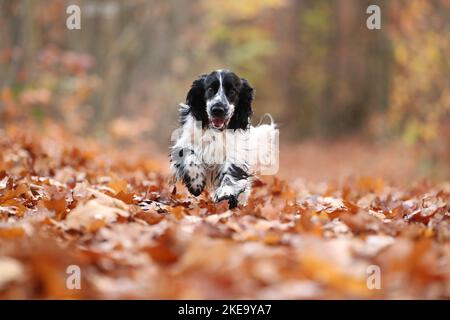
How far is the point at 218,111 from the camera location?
18.6ft

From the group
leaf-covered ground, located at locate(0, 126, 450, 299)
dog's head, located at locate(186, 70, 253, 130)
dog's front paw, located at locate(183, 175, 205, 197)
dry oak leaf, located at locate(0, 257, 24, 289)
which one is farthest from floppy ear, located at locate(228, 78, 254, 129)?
dry oak leaf, located at locate(0, 257, 24, 289)

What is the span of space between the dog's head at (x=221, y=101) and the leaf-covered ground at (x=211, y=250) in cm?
92

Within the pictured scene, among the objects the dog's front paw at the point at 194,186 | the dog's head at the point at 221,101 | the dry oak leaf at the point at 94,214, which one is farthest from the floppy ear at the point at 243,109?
the dry oak leaf at the point at 94,214

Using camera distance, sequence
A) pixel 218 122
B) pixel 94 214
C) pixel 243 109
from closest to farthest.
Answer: pixel 94 214 < pixel 218 122 < pixel 243 109

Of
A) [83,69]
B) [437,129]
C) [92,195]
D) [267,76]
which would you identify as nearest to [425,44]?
[437,129]

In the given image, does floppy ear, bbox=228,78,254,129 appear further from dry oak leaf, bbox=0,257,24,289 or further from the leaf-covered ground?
dry oak leaf, bbox=0,257,24,289

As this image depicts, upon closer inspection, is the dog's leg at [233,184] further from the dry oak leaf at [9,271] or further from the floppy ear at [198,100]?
the dry oak leaf at [9,271]

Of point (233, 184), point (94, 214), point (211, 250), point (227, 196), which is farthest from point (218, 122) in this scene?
point (211, 250)

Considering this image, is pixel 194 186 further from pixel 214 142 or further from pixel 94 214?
pixel 94 214

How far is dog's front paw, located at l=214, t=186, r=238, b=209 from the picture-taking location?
5.43 m

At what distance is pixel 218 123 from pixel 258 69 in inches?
995

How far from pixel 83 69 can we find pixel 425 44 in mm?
7070

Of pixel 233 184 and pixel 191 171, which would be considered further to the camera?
pixel 191 171
